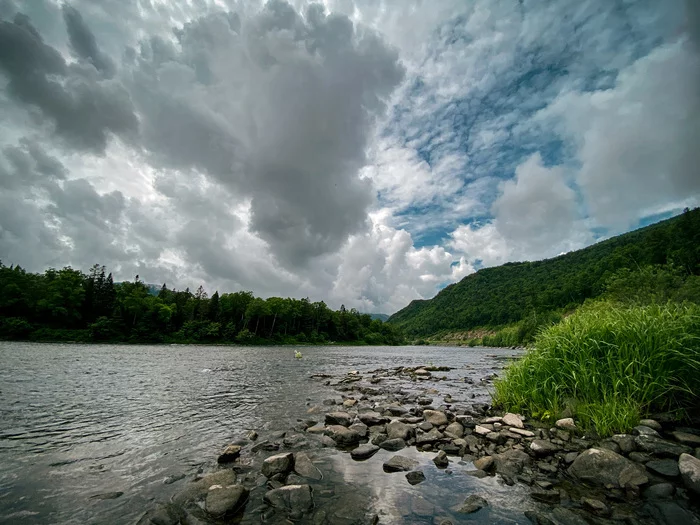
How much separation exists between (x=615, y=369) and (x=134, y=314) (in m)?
119

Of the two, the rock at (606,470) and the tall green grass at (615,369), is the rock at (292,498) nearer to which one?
the rock at (606,470)

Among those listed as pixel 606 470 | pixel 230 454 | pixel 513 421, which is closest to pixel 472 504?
pixel 606 470

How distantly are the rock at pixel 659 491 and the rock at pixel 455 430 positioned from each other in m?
4.61

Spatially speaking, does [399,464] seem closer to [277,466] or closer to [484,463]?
[484,463]

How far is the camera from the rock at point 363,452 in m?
8.31

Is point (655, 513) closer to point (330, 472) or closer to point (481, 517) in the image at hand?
point (481, 517)

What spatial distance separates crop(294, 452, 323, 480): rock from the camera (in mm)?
7047

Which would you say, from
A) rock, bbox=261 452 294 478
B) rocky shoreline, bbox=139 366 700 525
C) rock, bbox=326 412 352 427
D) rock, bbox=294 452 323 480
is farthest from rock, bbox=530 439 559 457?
rock, bbox=261 452 294 478

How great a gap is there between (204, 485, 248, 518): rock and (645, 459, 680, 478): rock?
27.6ft

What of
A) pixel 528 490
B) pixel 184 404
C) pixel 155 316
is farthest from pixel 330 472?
pixel 155 316

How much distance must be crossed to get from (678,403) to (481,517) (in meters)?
7.30

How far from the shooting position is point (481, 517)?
17.3 ft

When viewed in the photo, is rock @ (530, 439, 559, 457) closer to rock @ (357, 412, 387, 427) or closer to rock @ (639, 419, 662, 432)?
rock @ (639, 419, 662, 432)

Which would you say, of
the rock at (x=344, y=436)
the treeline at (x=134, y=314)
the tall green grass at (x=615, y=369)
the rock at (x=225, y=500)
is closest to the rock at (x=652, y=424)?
the tall green grass at (x=615, y=369)
